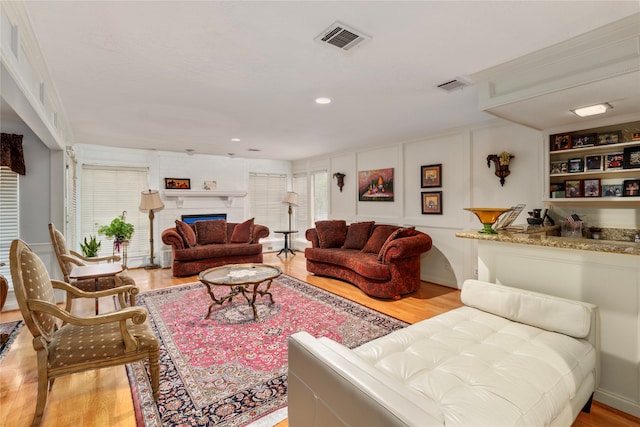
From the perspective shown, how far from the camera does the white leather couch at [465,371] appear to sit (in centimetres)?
115

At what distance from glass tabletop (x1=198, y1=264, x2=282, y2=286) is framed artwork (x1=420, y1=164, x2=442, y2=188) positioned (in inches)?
110

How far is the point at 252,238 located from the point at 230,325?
3.06m

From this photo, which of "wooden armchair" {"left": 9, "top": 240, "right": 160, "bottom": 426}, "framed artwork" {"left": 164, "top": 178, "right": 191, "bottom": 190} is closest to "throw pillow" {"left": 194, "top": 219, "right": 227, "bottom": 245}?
"framed artwork" {"left": 164, "top": 178, "right": 191, "bottom": 190}

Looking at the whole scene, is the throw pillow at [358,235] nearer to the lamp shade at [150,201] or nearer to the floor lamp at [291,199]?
the floor lamp at [291,199]

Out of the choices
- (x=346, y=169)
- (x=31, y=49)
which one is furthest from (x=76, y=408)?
(x=346, y=169)

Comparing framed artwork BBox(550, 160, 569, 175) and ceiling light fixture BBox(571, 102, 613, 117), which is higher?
ceiling light fixture BBox(571, 102, 613, 117)

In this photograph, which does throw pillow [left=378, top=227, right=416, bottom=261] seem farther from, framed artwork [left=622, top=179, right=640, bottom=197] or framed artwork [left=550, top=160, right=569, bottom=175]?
framed artwork [left=622, top=179, right=640, bottom=197]

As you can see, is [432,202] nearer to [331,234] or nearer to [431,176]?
[431,176]

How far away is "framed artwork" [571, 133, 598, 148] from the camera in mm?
3148

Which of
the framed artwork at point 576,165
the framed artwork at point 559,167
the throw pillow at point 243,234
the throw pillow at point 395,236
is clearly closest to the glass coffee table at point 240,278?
the throw pillow at point 395,236

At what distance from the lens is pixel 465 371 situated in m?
1.51

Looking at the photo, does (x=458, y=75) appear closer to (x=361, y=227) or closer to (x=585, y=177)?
(x=585, y=177)

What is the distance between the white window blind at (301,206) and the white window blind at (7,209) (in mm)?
5235

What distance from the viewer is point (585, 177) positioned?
3363mm
